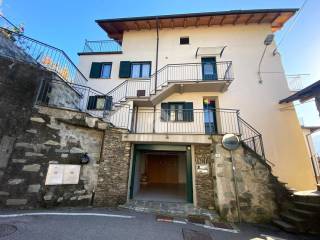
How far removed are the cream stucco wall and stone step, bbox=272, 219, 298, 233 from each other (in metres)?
3.32

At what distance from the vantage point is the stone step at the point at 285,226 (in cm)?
501

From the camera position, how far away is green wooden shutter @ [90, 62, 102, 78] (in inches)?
428

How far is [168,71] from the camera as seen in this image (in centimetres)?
1040

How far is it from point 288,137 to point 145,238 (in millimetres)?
9132

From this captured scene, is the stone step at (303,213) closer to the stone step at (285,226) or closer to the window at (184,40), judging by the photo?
the stone step at (285,226)

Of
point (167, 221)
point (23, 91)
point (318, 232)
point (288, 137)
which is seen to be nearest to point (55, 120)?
point (23, 91)

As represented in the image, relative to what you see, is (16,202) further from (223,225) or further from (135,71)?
(135,71)

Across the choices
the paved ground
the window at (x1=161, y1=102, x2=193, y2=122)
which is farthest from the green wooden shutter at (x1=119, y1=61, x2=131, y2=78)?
the paved ground

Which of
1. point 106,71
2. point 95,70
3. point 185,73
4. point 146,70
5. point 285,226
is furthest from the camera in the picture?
point 106,71

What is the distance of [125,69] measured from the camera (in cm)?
1073

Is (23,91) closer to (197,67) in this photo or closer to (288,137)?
(197,67)

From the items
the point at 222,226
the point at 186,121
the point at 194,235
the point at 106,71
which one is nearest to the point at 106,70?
the point at 106,71

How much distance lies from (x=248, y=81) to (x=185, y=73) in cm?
399

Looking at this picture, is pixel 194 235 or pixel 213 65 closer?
pixel 194 235
